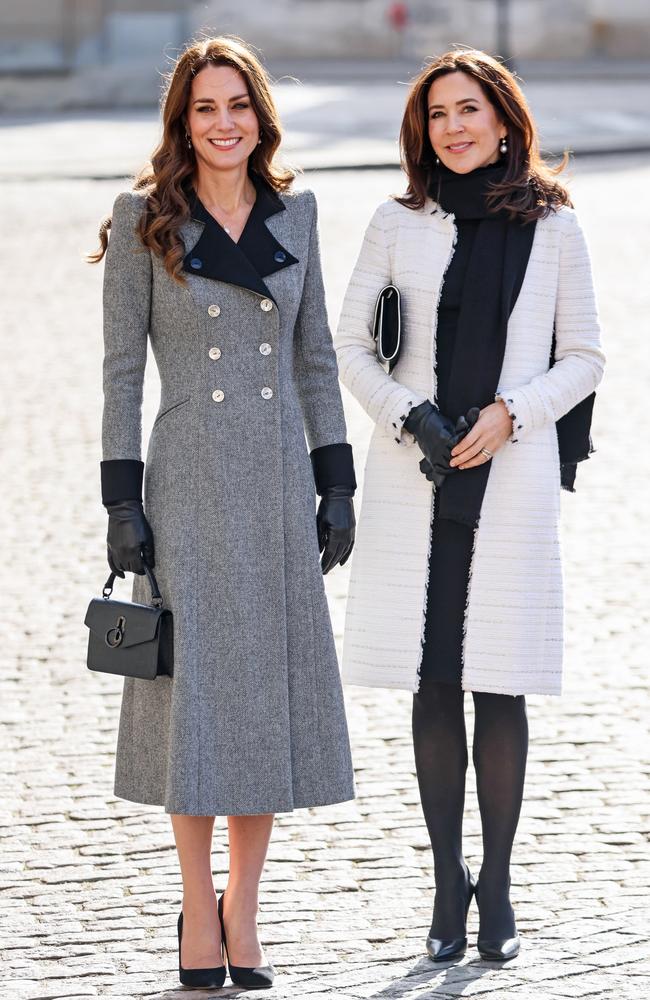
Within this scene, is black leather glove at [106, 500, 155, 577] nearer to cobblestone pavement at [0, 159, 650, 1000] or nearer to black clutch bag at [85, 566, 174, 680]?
black clutch bag at [85, 566, 174, 680]

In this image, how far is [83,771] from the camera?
5660 millimetres

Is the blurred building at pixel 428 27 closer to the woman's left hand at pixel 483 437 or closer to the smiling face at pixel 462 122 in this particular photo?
the smiling face at pixel 462 122

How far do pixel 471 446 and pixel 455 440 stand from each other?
0.04 m

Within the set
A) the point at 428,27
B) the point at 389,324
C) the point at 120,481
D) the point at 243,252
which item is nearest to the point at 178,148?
the point at 243,252

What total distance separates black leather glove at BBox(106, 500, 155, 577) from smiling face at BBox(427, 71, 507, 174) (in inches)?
42.0

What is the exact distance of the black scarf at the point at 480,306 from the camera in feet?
13.7

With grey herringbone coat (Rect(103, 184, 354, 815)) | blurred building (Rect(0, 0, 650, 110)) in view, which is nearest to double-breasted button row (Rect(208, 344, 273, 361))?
grey herringbone coat (Rect(103, 184, 354, 815))

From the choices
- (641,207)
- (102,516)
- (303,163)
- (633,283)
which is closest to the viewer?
(102,516)

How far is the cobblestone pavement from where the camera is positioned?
164 inches

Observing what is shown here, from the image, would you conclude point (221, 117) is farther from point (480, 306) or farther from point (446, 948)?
point (446, 948)

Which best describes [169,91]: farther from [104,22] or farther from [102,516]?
[104,22]

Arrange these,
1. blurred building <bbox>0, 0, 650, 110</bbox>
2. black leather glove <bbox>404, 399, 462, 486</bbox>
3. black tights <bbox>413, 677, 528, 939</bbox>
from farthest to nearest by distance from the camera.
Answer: blurred building <bbox>0, 0, 650, 110</bbox> → black tights <bbox>413, 677, 528, 939</bbox> → black leather glove <bbox>404, 399, 462, 486</bbox>

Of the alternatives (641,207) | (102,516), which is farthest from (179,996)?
(641,207)

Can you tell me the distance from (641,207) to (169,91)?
15.9 meters
